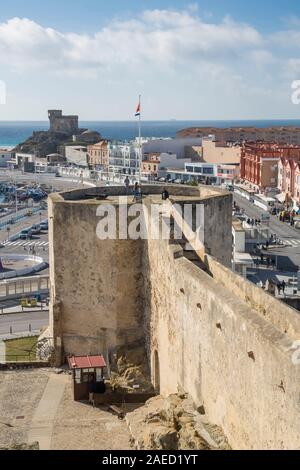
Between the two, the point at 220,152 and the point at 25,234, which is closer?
the point at 25,234

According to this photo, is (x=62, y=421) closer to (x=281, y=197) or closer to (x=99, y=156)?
(x=281, y=197)

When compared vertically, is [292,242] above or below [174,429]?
below

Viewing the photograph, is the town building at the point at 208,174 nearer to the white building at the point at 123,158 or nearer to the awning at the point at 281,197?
the white building at the point at 123,158

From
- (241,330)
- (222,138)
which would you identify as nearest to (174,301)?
(241,330)

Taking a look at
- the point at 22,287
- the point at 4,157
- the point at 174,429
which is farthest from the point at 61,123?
the point at 174,429

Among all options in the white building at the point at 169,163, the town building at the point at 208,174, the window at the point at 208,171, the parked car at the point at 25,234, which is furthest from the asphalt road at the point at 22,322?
the white building at the point at 169,163
